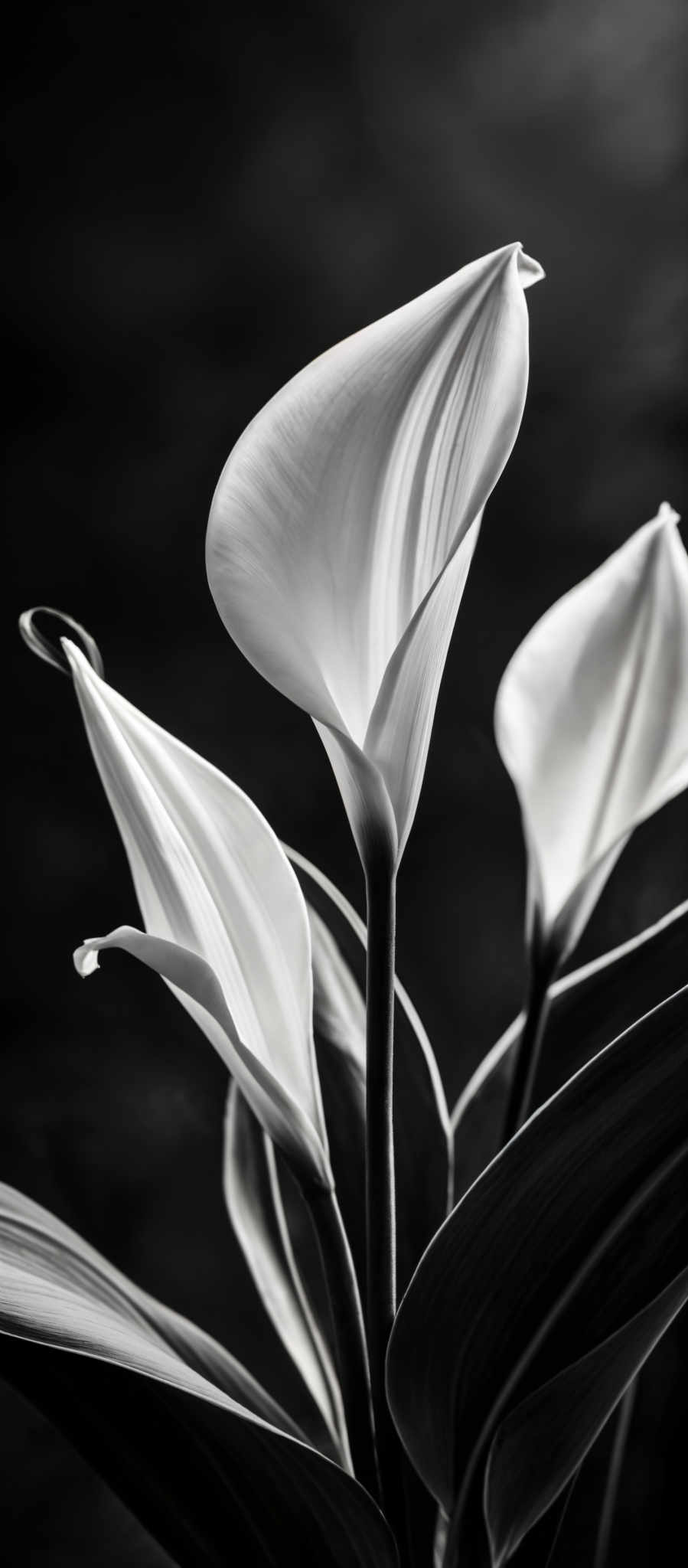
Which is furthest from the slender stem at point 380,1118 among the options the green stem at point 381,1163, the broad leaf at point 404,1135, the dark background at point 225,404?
the dark background at point 225,404

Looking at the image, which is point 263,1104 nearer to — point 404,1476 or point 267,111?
point 404,1476

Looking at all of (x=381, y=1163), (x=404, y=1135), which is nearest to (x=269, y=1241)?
(x=404, y=1135)

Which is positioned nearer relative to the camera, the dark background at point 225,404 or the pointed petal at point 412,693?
the pointed petal at point 412,693

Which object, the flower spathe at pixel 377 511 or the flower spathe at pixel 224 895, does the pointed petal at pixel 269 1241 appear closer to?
the flower spathe at pixel 224 895

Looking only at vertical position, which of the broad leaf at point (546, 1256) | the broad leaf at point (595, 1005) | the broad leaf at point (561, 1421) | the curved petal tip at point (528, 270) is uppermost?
the curved petal tip at point (528, 270)

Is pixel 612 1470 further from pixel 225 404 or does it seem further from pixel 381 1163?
pixel 225 404

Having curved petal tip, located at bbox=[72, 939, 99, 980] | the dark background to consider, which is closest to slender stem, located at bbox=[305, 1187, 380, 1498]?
curved petal tip, located at bbox=[72, 939, 99, 980]
